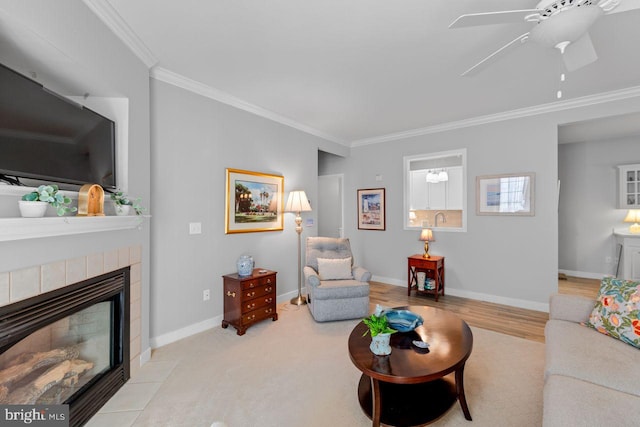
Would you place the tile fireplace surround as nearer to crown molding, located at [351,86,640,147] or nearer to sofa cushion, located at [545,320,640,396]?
A: sofa cushion, located at [545,320,640,396]

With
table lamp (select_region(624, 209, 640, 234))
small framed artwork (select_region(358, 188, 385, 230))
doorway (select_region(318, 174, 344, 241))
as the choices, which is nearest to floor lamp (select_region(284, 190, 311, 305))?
small framed artwork (select_region(358, 188, 385, 230))

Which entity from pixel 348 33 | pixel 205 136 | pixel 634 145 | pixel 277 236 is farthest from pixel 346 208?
pixel 634 145

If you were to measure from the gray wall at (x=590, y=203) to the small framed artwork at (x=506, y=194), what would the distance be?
261 centimetres

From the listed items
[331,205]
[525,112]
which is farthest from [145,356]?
[525,112]

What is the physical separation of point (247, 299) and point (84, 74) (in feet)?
7.55

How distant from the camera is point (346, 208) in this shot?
5578 mm

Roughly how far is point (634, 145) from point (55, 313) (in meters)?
7.85

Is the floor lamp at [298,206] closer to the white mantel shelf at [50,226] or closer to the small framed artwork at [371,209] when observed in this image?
the small framed artwork at [371,209]

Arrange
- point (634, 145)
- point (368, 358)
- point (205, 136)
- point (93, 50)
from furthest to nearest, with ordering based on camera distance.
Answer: point (634, 145)
point (205, 136)
point (93, 50)
point (368, 358)

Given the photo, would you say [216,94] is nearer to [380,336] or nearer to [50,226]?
[50,226]

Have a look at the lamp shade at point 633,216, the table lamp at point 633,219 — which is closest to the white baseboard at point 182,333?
the table lamp at point 633,219

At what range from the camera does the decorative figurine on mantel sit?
1.68 m

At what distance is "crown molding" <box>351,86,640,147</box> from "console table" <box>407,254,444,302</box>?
2.05 metres

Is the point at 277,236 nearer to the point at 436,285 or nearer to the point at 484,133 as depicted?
the point at 436,285
